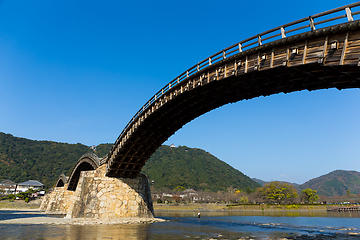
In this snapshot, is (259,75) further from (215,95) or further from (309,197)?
(309,197)

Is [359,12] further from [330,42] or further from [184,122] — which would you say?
[184,122]

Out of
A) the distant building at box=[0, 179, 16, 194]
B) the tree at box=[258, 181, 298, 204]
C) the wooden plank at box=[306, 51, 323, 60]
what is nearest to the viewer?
the wooden plank at box=[306, 51, 323, 60]

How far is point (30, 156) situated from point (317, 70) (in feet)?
746

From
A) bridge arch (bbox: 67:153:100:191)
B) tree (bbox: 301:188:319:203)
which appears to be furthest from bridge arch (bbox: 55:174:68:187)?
tree (bbox: 301:188:319:203)

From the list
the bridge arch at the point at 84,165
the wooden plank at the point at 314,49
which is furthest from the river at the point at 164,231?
the bridge arch at the point at 84,165

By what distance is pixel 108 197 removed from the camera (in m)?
35.2

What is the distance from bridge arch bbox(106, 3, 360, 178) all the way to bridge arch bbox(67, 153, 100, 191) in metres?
8.78

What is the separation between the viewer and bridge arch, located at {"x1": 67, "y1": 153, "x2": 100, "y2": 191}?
4218 centimetres

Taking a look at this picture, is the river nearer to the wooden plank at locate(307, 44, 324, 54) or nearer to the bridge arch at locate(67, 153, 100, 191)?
the wooden plank at locate(307, 44, 324, 54)

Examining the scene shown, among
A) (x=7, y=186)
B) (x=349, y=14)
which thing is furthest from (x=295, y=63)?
(x=7, y=186)

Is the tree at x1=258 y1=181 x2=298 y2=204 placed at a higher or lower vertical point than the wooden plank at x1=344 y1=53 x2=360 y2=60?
lower

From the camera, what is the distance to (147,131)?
3459 cm

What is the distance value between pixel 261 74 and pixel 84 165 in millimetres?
→ 45160

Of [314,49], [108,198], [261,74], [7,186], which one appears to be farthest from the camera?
[7,186]
